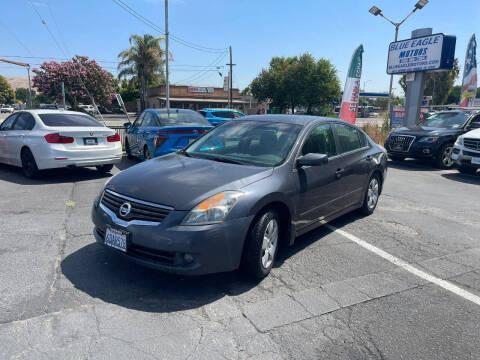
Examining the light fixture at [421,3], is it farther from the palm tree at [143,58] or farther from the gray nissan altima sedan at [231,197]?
the palm tree at [143,58]

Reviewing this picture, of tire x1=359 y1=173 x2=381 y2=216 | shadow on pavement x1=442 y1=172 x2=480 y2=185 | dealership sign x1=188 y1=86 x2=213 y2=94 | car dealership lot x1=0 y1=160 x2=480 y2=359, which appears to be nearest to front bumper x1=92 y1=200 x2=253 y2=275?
car dealership lot x1=0 y1=160 x2=480 y2=359

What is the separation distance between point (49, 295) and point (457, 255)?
4.56 m

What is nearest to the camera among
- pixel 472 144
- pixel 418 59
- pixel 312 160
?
pixel 312 160

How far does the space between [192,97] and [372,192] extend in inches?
2041

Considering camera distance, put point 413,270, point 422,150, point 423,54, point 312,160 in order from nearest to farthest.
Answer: point 312,160 < point 413,270 < point 422,150 < point 423,54

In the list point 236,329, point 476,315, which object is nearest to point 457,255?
point 476,315

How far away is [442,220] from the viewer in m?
6.26

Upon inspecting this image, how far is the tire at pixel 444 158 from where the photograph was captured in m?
11.7

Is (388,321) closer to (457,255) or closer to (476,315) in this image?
(476,315)

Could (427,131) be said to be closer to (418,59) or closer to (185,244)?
(418,59)

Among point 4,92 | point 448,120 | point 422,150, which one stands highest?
point 4,92

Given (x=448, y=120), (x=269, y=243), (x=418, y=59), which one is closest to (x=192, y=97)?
(x=418, y=59)

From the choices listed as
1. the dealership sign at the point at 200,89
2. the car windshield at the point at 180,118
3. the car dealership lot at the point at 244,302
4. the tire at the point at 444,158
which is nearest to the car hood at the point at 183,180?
the car dealership lot at the point at 244,302

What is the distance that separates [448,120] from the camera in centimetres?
1278
